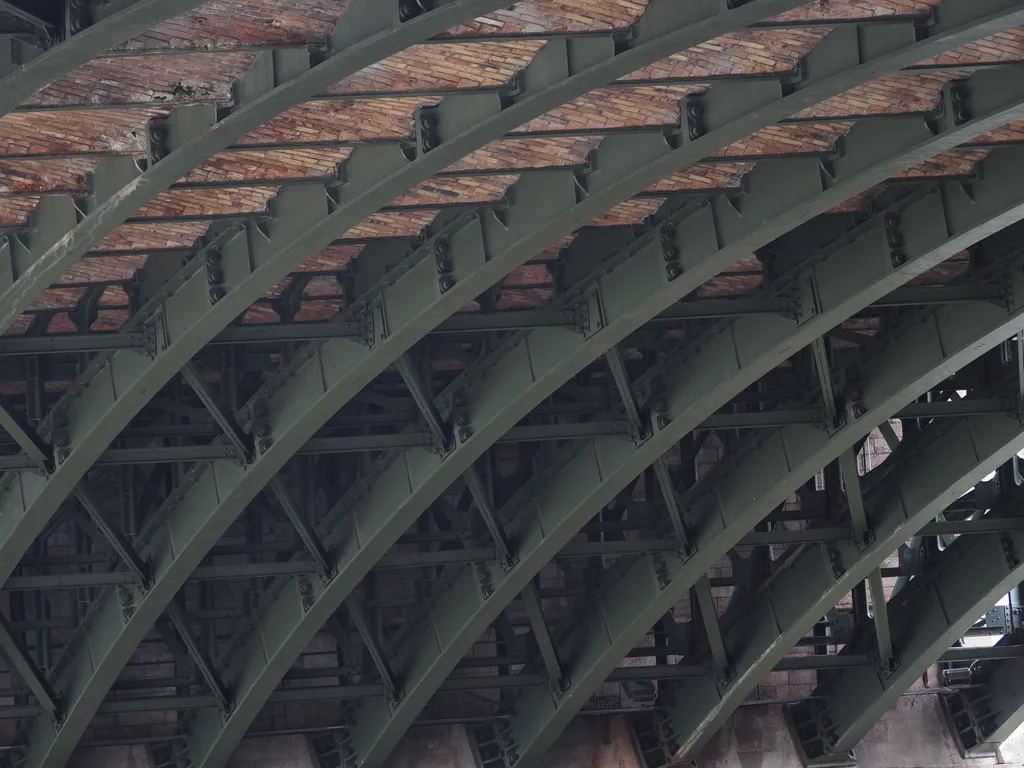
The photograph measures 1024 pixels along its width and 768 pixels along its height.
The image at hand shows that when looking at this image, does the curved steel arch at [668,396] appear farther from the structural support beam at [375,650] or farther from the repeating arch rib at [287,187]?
the repeating arch rib at [287,187]

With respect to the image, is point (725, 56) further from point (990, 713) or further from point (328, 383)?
point (990, 713)

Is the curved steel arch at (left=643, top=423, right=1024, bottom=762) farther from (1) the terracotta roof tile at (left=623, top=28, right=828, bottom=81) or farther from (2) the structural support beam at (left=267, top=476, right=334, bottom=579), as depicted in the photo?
(1) the terracotta roof tile at (left=623, top=28, right=828, bottom=81)

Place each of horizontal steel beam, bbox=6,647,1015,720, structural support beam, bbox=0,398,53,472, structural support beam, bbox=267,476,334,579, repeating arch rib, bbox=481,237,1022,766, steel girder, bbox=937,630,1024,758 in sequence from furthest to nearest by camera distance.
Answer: steel girder, bbox=937,630,1024,758 < horizontal steel beam, bbox=6,647,1015,720 < structural support beam, bbox=267,476,334,579 < repeating arch rib, bbox=481,237,1022,766 < structural support beam, bbox=0,398,53,472

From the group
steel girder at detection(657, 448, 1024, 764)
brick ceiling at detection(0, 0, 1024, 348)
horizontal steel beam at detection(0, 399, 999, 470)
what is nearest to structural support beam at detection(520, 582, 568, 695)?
steel girder at detection(657, 448, 1024, 764)

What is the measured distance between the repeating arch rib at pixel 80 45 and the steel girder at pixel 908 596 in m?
13.4

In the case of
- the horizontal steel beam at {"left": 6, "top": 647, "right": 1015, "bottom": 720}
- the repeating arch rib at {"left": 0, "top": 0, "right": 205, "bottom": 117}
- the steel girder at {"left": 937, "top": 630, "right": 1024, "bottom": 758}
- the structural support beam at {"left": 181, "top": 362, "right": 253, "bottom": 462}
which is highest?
the repeating arch rib at {"left": 0, "top": 0, "right": 205, "bottom": 117}

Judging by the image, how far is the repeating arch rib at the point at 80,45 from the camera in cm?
1352

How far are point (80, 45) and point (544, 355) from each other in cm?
822

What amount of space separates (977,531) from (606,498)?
576 centimetres

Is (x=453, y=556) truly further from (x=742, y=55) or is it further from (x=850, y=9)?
(x=850, y=9)

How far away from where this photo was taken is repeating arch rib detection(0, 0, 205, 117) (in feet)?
44.4

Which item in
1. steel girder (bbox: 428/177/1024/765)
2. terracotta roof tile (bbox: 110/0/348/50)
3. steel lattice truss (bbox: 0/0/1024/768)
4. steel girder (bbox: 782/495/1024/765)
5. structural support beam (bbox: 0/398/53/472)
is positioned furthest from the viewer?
steel girder (bbox: 782/495/1024/765)

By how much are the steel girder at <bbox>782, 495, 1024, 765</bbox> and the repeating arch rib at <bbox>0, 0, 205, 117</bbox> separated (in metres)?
13.4

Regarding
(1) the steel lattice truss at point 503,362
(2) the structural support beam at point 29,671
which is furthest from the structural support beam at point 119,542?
(2) the structural support beam at point 29,671
